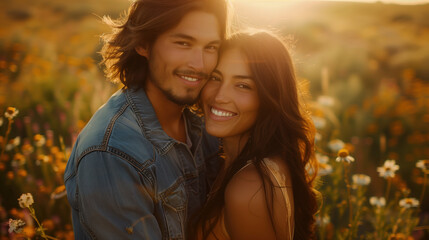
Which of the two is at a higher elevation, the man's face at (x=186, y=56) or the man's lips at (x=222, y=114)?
the man's face at (x=186, y=56)

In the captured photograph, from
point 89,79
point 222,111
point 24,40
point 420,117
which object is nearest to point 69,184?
point 222,111

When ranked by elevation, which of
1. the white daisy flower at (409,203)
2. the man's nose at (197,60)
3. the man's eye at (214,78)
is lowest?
the white daisy flower at (409,203)

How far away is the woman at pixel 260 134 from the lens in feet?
7.88

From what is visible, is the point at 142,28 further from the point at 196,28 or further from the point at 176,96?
the point at 176,96

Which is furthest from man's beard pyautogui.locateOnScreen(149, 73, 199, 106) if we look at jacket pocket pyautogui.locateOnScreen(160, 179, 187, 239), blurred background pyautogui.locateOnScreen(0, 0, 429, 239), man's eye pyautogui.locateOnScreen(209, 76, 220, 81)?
blurred background pyautogui.locateOnScreen(0, 0, 429, 239)

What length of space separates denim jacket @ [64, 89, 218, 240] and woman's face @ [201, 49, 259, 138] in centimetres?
43

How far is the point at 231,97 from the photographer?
2816 mm

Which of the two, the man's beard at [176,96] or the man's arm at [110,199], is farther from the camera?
the man's beard at [176,96]

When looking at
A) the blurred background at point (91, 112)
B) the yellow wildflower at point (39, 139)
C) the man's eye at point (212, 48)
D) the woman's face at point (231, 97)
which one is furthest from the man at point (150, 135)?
the yellow wildflower at point (39, 139)

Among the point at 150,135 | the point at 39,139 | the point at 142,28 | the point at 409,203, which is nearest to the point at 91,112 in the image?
the point at 39,139

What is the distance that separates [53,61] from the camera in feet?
23.8

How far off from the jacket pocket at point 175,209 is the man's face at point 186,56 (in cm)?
86

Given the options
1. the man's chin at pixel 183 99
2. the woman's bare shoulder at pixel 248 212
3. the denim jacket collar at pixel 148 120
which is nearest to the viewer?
the woman's bare shoulder at pixel 248 212

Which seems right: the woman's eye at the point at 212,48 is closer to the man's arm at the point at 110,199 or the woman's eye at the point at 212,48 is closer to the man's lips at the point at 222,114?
the man's lips at the point at 222,114
